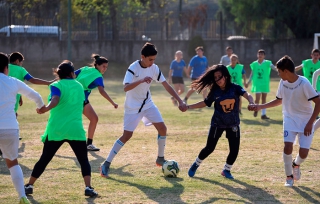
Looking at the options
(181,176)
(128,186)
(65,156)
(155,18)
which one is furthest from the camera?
(155,18)

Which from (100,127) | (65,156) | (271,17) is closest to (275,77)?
(271,17)

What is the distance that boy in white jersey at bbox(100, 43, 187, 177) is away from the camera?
827 cm

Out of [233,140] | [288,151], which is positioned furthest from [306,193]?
[233,140]

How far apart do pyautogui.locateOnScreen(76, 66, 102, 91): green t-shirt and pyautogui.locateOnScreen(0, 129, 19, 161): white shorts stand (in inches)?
150

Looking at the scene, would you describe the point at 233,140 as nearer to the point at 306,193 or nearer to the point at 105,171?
the point at 306,193

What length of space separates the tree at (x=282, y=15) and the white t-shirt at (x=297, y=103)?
3051cm

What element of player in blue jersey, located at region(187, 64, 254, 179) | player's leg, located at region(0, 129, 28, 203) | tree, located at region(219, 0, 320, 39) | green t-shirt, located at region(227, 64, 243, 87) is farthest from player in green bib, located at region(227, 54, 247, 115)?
tree, located at region(219, 0, 320, 39)

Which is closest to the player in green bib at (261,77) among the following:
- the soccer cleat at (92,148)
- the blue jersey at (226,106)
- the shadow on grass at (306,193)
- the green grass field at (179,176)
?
the green grass field at (179,176)

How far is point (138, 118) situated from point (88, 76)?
80.6 inches

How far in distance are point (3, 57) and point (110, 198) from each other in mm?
2017

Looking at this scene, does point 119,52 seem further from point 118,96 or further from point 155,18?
point 118,96

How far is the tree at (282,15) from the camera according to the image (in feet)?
122

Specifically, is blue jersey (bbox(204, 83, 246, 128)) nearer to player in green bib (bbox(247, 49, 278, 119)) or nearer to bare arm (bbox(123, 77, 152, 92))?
bare arm (bbox(123, 77, 152, 92))

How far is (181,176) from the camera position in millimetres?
8352
